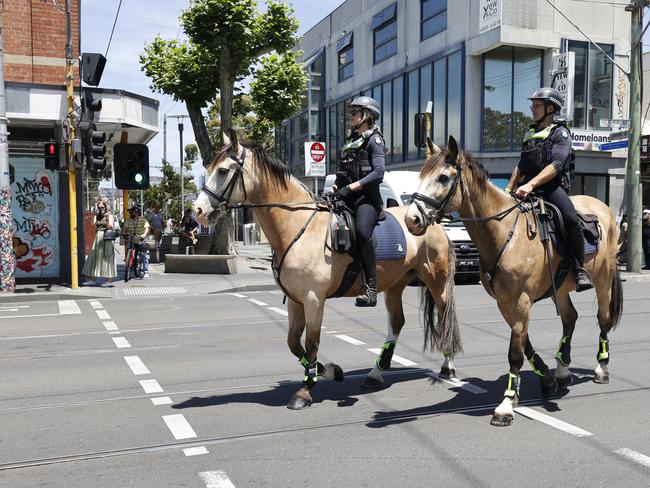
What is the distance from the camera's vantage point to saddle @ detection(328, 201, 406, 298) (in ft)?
18.6

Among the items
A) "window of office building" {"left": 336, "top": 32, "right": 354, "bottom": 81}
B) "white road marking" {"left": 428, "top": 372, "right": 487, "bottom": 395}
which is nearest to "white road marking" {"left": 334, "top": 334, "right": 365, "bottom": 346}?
"white road marking" {"left": 428, "top": 372, "right": 487, "bottom": 395}

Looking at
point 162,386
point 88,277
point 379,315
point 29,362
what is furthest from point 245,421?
point 88,277

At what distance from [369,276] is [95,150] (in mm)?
10580

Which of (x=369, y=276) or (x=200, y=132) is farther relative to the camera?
(x=200, y=132)

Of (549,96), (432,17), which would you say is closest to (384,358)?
(549,96)

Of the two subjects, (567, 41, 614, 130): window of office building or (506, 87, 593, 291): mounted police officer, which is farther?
(567, 41, 614, 130): window of office building

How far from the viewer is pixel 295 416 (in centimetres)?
535

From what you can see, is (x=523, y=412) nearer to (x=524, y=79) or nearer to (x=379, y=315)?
(x=379, y=315)

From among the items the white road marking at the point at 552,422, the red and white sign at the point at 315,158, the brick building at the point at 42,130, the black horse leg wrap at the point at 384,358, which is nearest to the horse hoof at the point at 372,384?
the black horse leg wrap at the point at 384,358

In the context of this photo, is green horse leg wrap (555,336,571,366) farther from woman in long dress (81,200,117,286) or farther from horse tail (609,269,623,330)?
woman in long dress (81,200,117,286)

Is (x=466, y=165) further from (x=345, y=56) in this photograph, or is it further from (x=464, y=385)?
(x=345, y=56)

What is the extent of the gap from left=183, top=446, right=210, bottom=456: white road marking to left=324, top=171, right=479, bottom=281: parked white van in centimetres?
1044

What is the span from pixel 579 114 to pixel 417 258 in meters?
22.5

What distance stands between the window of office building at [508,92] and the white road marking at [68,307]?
18264mm
